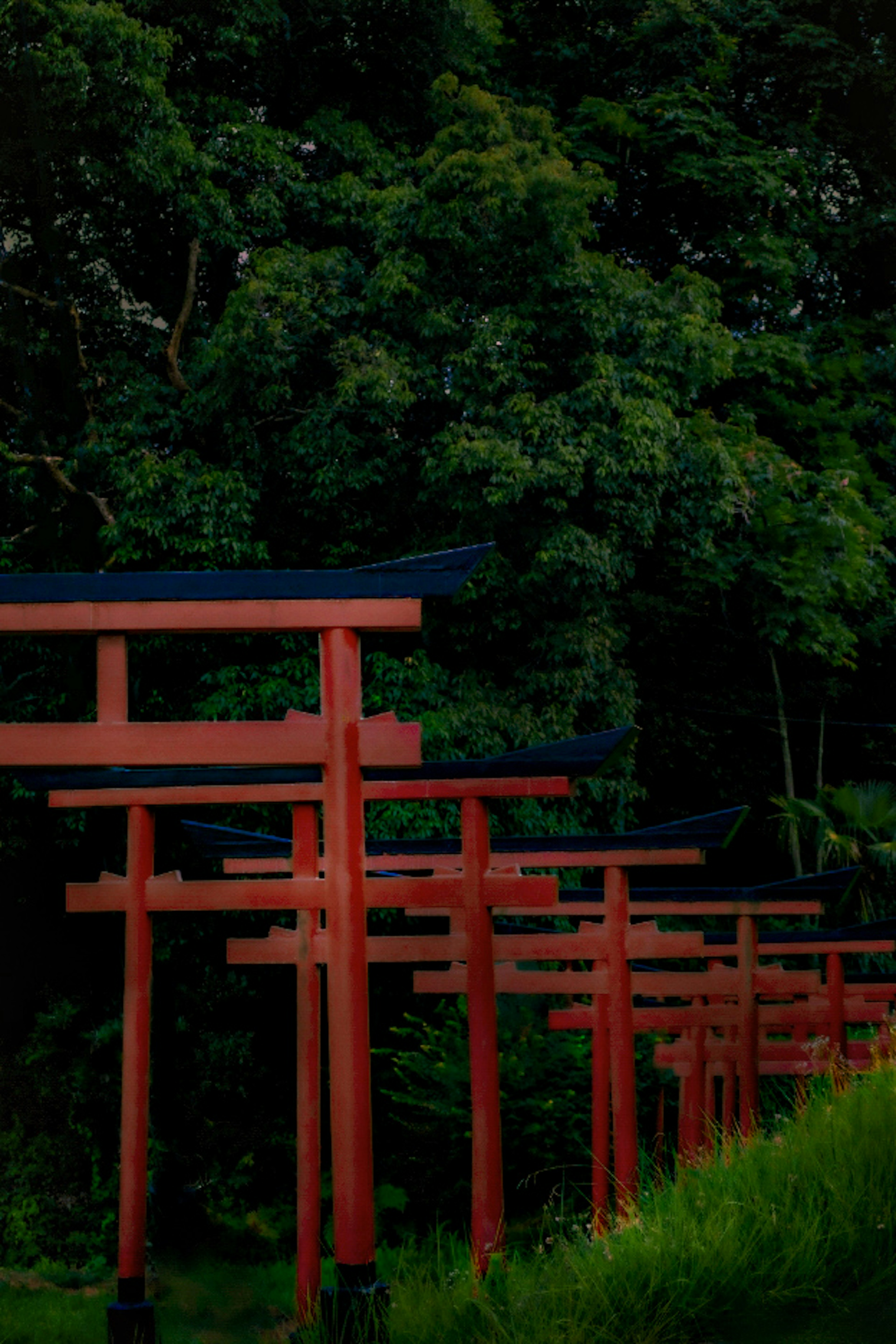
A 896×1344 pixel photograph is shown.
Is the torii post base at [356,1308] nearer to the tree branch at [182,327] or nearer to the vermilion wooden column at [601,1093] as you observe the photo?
the vermilion wooden column at [601,1093]

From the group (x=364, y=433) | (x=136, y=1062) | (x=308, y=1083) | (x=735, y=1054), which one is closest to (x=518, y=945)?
(x=308, y=1083)

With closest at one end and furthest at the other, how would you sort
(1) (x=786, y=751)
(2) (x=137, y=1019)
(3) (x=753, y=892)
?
(2) (x=137, y=1019) < (3) (x=753, y=892) < (1) (x=786, y=751)

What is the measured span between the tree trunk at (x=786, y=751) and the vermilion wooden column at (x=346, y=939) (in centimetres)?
1399

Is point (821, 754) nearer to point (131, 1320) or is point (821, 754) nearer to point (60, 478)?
point (60, 478)

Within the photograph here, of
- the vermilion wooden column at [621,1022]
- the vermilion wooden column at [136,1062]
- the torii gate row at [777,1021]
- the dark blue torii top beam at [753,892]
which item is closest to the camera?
the vermilion wooden column at [136,1062]

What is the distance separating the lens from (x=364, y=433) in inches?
562

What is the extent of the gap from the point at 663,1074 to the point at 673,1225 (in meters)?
9.37

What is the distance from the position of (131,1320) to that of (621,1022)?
10.0ft

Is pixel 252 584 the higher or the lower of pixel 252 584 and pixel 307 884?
the higher

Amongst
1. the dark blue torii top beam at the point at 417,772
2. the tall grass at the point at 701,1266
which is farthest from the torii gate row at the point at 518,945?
the tall grass at the point at 701,1266

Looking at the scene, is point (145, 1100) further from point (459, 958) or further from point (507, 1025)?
point (507, 1025)

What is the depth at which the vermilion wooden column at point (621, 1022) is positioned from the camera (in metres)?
8.23

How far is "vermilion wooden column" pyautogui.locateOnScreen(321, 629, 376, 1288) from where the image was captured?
543 centimetres

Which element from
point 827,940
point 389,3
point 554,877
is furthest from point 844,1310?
point 389,3
